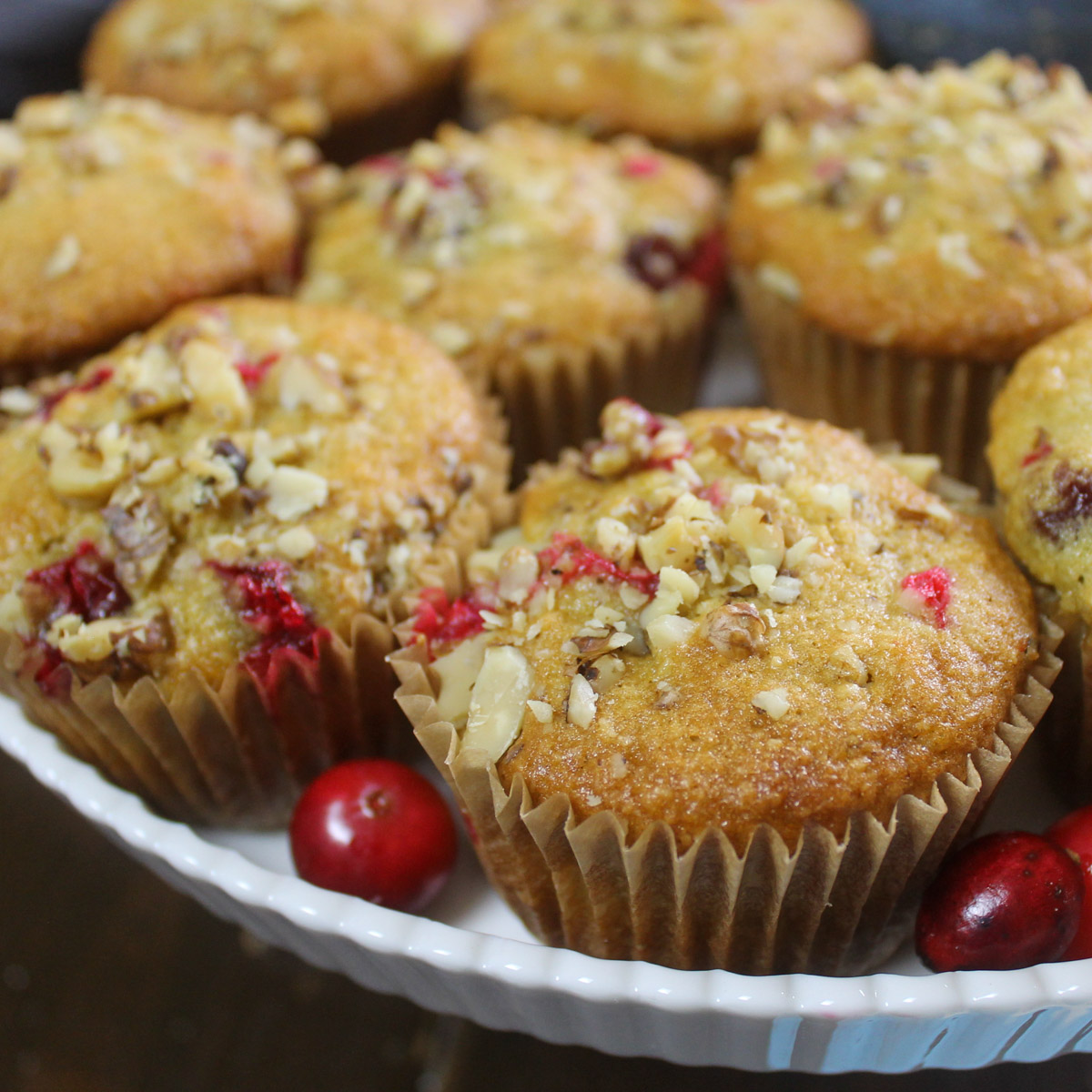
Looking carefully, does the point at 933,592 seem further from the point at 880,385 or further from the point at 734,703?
the point at 880,385

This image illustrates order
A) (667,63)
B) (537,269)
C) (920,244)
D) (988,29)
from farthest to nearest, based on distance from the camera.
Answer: (988,29) → (667,63) → (537,269) → (920,244)

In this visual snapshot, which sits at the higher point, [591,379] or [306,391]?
[306,391]

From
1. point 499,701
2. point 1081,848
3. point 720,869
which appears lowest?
point 1081,848

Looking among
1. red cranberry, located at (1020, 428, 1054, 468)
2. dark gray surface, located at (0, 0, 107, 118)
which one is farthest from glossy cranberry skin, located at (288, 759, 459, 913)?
dark gray surface, located at (0, 0, 107, 118)

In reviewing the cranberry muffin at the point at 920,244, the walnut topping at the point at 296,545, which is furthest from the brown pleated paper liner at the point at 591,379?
the walnut topping at the point at 296,545

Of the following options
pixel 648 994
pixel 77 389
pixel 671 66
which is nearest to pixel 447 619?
pixel 648 994

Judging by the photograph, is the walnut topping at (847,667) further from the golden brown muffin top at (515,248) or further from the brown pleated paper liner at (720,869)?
the golden brown muffin top at (515,248)
